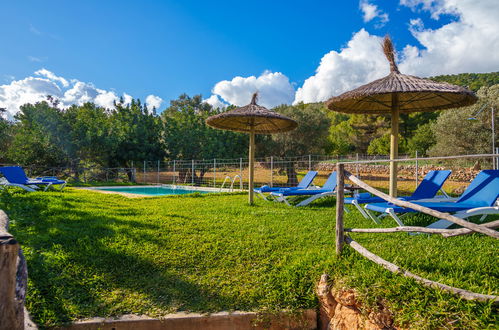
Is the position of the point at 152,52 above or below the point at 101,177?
above

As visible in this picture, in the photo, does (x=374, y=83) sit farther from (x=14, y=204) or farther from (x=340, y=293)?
(x=14, y=204)

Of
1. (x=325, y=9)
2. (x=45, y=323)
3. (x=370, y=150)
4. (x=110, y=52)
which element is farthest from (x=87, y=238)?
(x=370, y=150)

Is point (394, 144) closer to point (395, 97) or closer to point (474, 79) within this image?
point (395, 97)

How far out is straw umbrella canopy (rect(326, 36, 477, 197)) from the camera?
5.21 meters

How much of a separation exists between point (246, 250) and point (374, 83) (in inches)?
159

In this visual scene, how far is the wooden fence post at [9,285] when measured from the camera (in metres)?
1.81

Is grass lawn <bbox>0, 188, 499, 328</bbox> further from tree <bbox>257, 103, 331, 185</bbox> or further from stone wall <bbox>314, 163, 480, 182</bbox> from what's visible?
tree <bbox>257, 103, 331, 185</bbox>

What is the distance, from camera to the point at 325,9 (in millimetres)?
12320

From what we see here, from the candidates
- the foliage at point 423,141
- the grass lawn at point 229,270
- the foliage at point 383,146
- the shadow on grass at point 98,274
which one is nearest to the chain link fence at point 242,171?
the grass lawn at point 229,270

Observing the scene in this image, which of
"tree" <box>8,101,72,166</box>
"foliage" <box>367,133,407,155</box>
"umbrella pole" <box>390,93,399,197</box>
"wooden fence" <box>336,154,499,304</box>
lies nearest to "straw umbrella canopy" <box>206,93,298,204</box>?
"umbrella pole" <box>390,93,399,197</box>

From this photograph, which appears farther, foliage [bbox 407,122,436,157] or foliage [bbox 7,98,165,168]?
foliage [bbox 407,122,436,157]

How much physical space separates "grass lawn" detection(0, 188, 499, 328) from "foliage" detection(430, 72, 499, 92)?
28520mm

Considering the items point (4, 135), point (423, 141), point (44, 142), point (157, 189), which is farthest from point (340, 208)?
point (423, 141)

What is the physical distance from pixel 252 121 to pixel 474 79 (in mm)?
30300
